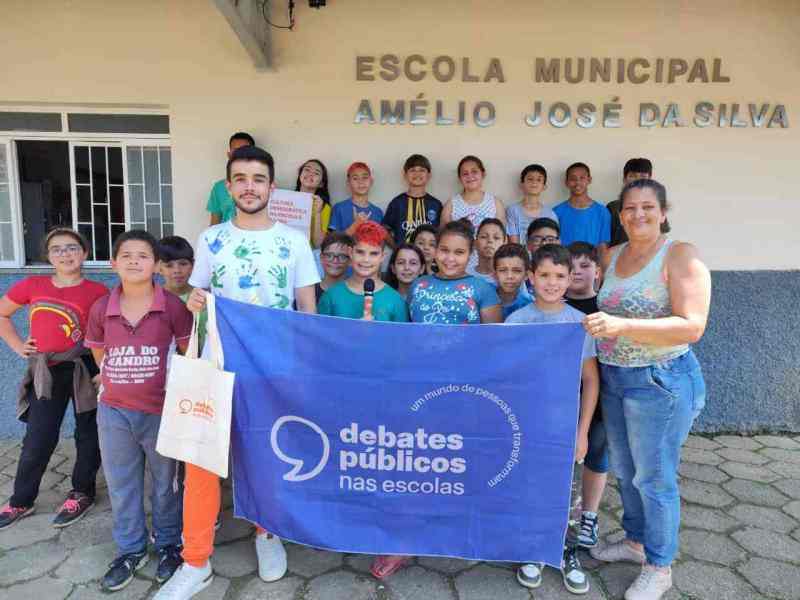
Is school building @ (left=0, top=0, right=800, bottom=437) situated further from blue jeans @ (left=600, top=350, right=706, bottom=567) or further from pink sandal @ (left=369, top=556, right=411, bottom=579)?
pink sandal @ (left=369, top=556, right=411, bottom=579)

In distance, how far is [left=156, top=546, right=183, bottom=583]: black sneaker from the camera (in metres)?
2.43

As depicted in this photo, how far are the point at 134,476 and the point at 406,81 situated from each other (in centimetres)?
334

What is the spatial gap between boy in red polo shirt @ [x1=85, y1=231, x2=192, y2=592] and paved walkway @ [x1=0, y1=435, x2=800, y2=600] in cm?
16

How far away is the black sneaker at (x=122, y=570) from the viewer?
2379 millimetres

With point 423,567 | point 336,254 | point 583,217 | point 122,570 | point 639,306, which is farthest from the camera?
point 583,217

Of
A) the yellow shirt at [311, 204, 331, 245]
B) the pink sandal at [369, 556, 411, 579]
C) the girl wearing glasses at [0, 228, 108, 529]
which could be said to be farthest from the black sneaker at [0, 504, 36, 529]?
the yellow shirt at [311, 204, 331, 245]

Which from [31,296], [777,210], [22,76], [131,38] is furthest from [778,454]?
[22,76]

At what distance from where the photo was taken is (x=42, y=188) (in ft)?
14.6

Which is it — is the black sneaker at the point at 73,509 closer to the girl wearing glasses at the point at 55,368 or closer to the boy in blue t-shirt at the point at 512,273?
the girl wearing glasses at the point at 55,368

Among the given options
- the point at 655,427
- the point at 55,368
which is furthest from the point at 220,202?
the point at 655,427

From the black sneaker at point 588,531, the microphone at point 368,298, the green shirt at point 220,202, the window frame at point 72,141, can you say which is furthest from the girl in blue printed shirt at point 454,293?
the window frame at point 72,141

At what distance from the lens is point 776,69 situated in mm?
4273

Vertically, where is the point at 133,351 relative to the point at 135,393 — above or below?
above

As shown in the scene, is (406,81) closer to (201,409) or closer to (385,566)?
(201,409)
